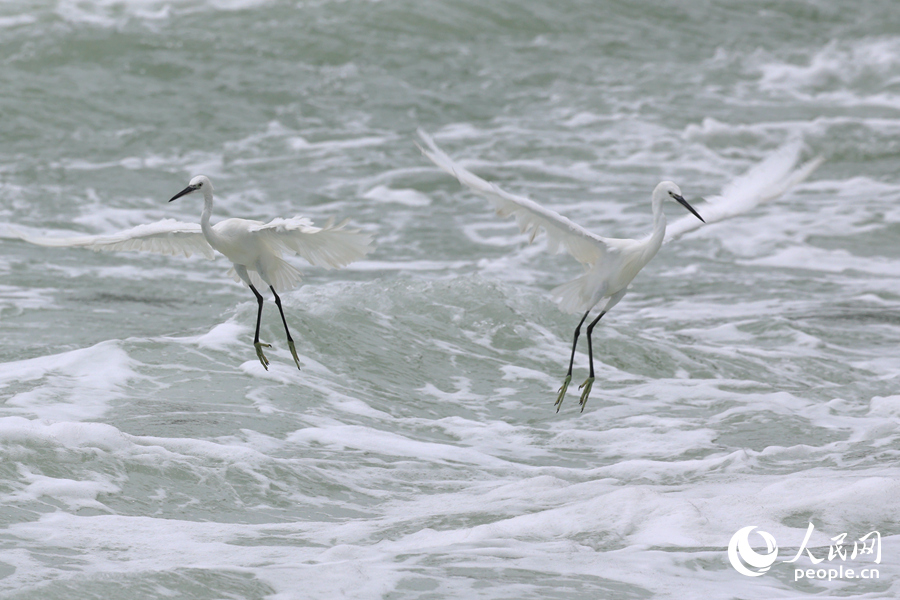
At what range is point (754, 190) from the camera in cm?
697

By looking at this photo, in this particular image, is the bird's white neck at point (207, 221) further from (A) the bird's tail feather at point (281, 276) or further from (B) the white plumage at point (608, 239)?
(B) the white plumage at point (608, 239)

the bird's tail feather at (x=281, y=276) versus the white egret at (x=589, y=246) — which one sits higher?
the white egret at (x=589, y=246)

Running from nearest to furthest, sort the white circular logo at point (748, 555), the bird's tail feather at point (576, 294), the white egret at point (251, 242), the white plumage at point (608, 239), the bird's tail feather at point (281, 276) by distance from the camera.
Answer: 1. the white circular logo at point (748, 555)
2. the white egret at point (251, 242)
3. the white plumage at point (608, 239)
4. the bird's tail feather at point (281, 276)
5. the bird's tail feather at point (576, 294)

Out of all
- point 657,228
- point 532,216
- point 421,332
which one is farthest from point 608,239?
point 421,332

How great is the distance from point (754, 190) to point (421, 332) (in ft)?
9.27

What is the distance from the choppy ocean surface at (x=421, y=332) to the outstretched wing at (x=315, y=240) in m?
1.09

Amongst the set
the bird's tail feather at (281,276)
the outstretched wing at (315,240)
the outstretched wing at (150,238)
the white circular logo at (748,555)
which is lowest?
the white circular logo at (748,555)

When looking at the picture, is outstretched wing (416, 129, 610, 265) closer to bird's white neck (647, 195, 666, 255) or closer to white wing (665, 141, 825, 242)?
bird's white neck (647, 195, 666, 255)

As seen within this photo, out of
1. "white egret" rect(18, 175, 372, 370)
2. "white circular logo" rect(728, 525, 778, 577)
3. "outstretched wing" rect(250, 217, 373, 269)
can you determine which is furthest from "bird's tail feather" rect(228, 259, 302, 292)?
"white circular logo" rect(728, 525, 778, 577)

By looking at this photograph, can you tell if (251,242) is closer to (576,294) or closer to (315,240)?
(315,240)

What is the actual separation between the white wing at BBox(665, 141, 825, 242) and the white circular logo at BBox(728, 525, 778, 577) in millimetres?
2194

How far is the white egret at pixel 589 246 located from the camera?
6078 millimetres

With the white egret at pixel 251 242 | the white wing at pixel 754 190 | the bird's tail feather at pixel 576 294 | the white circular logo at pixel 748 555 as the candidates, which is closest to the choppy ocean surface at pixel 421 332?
the white circular logo at pixel 748 555

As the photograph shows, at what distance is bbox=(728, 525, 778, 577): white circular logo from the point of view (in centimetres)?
488
